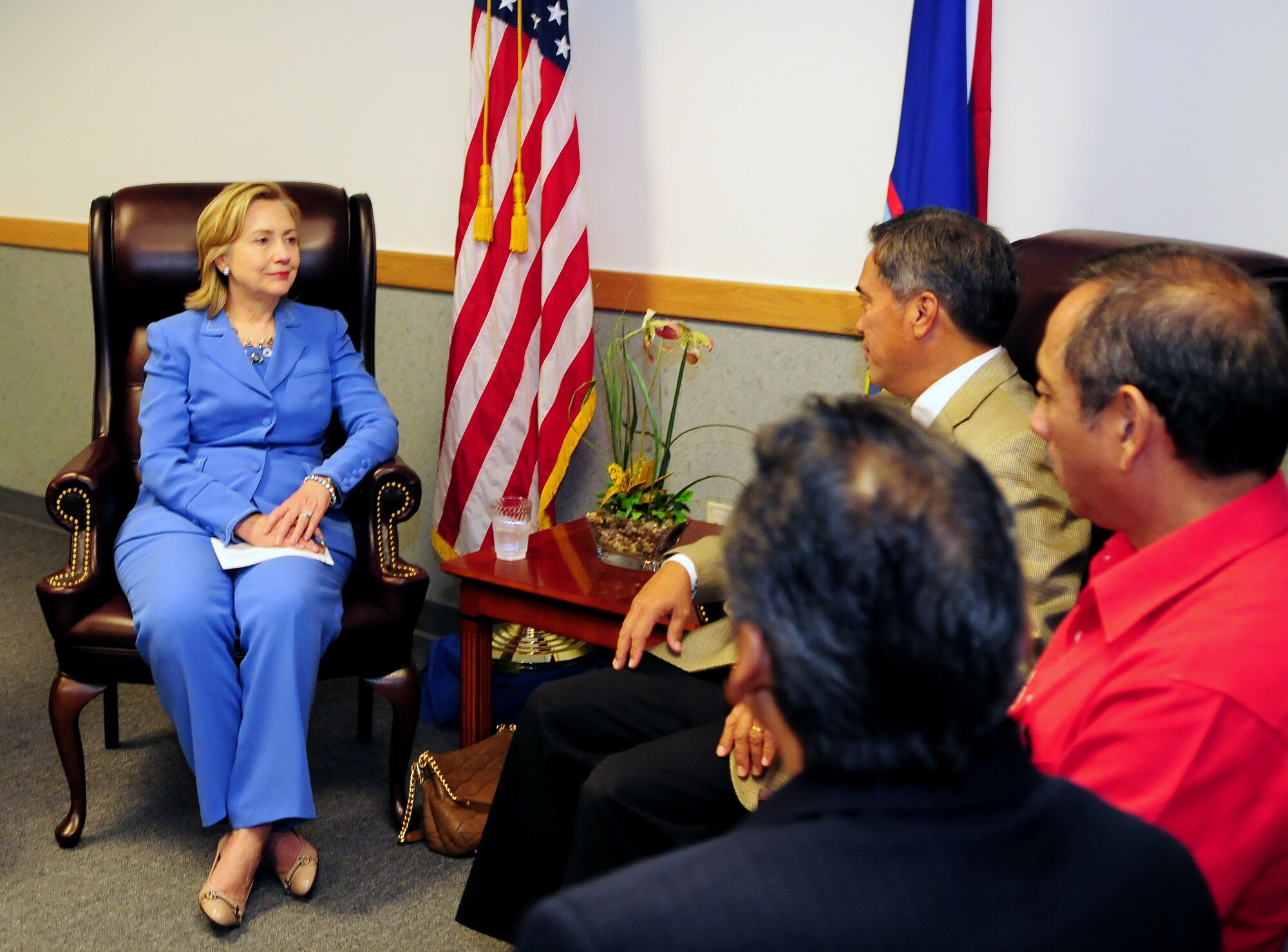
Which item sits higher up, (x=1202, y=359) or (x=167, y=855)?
(x=1202, y=359)

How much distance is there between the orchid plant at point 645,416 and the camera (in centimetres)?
231

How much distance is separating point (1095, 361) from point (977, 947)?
719 millimetres

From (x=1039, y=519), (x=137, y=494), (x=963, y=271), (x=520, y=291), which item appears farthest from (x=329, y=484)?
(x=1039, y=519)

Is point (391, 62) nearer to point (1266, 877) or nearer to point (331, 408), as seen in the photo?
point (331, 408)

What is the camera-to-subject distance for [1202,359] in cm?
113

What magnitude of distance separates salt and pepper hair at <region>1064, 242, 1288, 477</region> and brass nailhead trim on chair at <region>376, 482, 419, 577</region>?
149 cm

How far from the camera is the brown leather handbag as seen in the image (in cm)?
223

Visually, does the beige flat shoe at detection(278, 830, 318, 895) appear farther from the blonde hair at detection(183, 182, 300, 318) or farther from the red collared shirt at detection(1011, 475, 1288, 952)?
the red collared shirt at detection(1011, 475, 1288, 952)

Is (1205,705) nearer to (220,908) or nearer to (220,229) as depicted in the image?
(220,908)

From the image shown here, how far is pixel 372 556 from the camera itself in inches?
92.0

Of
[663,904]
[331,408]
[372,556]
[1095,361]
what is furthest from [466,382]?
[663,904]

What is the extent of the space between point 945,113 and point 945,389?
2.26 feet

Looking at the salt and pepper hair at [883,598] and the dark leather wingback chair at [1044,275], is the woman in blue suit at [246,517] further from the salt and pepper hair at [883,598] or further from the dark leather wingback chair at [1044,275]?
the salt and pepper hair at [883,598]

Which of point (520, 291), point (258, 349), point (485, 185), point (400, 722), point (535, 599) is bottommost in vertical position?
point (400, 722)
